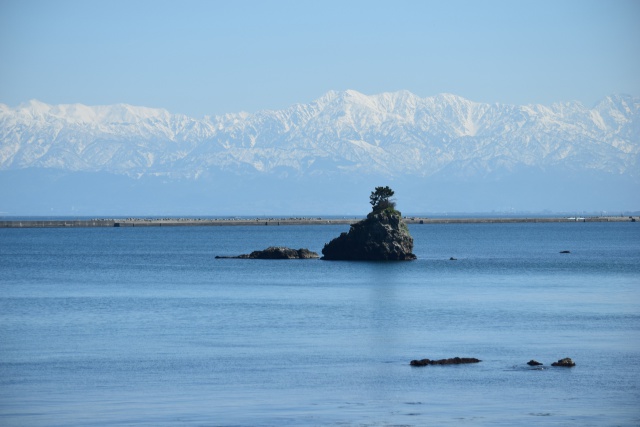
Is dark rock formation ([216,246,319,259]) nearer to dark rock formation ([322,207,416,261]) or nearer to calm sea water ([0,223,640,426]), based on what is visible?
dark rock formation ([322,207,416,261])

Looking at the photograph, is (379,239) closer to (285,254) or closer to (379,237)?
(379,237)

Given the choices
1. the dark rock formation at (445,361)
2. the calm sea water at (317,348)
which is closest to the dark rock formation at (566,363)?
the calm sea water at (317,348)

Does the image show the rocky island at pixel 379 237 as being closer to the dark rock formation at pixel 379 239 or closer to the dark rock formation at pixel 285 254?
the dark rock formation at pixel 379 239

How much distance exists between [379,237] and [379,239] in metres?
0.22

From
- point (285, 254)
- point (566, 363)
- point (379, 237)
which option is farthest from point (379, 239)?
point (566, 363)

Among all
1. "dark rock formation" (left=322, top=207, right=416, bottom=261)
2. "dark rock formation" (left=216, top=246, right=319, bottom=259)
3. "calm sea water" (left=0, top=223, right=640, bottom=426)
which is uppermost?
"dark rock formation" (left=322, top=207, right=416, bottom=261)

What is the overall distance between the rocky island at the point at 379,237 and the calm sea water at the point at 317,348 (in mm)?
9756

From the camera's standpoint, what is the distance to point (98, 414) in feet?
112

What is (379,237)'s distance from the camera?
4053 inches

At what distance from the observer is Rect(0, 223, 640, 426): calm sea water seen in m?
34.8

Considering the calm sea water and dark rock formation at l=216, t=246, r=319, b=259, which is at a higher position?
dark rock formation at l=216, t=246, r=319, b=259

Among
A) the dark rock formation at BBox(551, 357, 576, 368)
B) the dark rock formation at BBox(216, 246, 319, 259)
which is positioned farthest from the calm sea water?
the dark rock formation at BBox(216, 246, 319, 259)

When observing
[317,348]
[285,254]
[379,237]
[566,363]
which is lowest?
[317,348]

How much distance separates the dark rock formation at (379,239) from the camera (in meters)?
102
